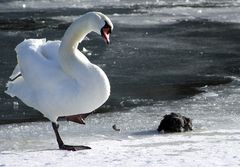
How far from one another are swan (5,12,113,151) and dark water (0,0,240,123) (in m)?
1.50

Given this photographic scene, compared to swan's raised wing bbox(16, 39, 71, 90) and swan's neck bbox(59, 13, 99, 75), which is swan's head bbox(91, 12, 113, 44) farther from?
swan's raised wing bbox(16, 39, 71, 90)

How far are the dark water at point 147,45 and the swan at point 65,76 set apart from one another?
1.50 metres

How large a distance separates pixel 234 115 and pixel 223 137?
136 centimetres

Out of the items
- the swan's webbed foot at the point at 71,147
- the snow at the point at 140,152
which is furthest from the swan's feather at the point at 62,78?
the snow at the point at 140,152

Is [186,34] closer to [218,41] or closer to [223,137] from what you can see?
[218,41]

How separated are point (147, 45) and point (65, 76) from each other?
22.7ft

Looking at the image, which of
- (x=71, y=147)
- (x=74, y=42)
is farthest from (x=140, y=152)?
(x=74, y=42)

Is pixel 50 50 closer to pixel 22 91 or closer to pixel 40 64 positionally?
pixel 40 64

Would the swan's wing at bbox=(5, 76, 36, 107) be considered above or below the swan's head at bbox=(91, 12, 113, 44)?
below

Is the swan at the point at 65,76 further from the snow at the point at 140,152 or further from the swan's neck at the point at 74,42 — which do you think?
the snow at the point at 140,152

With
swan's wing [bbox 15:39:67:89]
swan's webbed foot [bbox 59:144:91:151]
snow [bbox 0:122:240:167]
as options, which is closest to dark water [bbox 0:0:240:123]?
swan's wing [bbox 15:39:67:89]

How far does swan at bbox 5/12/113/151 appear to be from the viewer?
516 centimetres

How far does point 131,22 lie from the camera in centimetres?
1575

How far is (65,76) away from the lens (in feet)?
17.7
